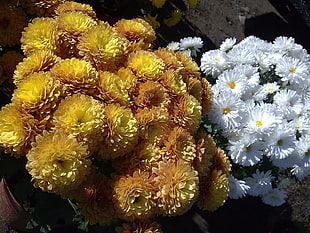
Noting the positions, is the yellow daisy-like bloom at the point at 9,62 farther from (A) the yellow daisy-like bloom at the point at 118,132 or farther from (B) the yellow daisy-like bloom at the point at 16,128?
(A) the yellow daisy-like bloom at the point at 118,132

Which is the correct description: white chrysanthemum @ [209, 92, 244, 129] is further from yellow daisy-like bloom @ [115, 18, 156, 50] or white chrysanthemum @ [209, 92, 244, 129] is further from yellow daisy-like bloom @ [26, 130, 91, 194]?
yellow daisy-like bloom @ [26, 130, 91, 194]

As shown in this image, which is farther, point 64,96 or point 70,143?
point 64,96

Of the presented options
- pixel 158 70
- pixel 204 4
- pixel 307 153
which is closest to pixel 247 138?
pixel 307 153

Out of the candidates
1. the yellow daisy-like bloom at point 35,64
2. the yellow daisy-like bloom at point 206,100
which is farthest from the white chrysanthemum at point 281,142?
the yellow daisy-like bloom at point 35,64

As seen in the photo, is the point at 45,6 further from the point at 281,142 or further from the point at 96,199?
the point at 281,142

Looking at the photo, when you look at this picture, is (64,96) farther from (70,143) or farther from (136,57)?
(136,57)

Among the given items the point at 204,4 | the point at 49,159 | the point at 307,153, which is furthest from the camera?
the point at 204,4

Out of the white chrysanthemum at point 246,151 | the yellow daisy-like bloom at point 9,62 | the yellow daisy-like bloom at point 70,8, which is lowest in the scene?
the white chrysanthemum at point 246,151
